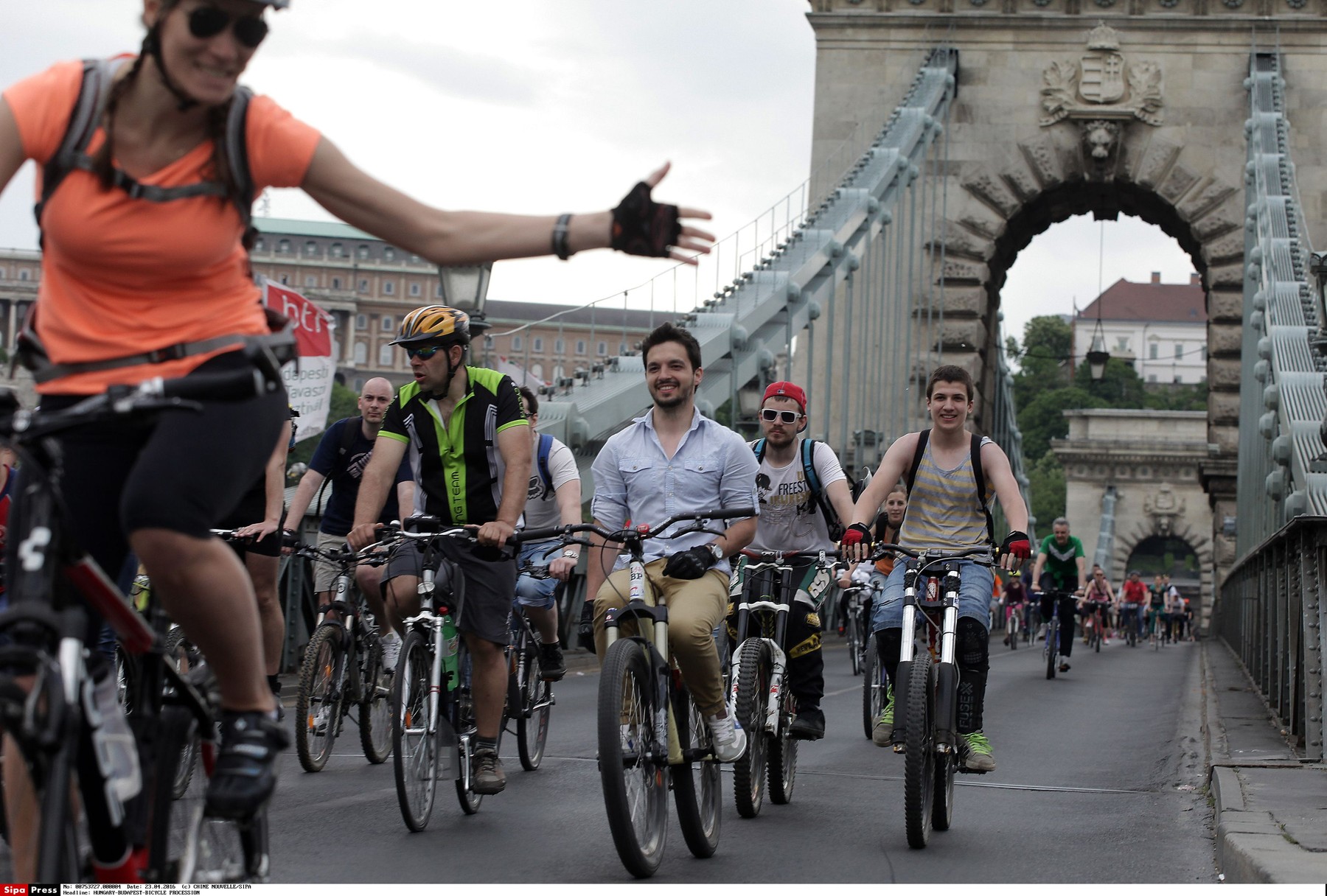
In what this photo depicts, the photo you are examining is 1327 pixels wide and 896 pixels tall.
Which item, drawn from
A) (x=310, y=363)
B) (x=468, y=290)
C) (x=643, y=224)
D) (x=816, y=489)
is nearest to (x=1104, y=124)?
(x=468, y=290)

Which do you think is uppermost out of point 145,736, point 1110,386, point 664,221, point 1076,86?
point 1110,386

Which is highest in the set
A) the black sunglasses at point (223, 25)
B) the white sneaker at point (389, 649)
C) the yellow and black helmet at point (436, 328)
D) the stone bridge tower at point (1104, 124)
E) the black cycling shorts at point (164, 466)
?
the stone bridge tower at point (1104, 124)

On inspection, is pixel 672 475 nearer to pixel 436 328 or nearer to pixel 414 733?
pixel 436 328

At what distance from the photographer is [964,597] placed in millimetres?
6203

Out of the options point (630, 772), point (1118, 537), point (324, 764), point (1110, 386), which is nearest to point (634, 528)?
point (630, 772)

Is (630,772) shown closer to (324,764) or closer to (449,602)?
(449,602)

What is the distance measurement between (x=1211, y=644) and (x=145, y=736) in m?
26.3

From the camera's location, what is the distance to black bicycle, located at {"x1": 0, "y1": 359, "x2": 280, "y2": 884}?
8.72 feet

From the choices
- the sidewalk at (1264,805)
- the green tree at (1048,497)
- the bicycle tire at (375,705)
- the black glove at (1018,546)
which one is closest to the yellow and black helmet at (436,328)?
the bicycle tire at (375,705)

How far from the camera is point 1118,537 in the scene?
210ft

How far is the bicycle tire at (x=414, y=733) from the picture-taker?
5473 millimetres

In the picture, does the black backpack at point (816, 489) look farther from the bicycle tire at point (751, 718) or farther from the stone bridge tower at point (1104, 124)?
the stone bridge tower at point (1104, 124)

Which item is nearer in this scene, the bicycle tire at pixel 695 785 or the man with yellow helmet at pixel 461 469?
the bicycle tire at pixel 695 785

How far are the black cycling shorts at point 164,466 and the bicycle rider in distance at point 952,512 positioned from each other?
3.40m
